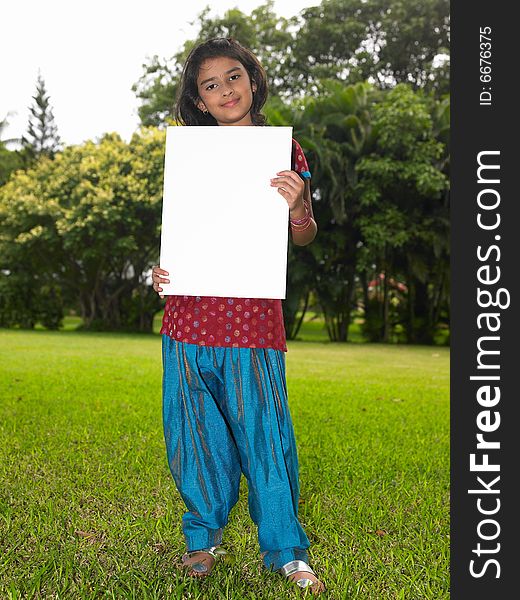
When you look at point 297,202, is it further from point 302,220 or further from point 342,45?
point 342,45

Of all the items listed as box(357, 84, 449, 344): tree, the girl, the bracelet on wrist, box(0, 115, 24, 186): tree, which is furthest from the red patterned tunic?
box(0, 115, 24, 186): tree

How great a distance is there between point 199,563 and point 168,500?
0.74 m

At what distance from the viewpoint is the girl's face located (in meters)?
2.27

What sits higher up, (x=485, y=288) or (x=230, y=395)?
(x=485, y=288)

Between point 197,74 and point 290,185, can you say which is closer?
point 290,185

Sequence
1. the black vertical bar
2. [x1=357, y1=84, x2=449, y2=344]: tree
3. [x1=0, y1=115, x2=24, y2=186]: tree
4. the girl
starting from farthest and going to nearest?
[x1=0, y1=115, x2=24, y2=186]: tree → [x1=357, y1=84, x2=449, y2=344]: tree → the girl → the black vertical bar

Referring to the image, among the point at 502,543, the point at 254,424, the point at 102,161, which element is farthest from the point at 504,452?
the point at 102,161

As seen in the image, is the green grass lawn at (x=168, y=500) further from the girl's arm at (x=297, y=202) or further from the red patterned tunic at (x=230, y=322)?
the girl's arm at (x=297, y=202)

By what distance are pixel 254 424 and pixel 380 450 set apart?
1.99 metres

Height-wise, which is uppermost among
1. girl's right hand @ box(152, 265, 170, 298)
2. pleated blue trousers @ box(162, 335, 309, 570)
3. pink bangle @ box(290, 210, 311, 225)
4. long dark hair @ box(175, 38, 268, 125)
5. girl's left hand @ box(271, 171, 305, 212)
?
long dark hair @ box(175, 38, 268, 125)

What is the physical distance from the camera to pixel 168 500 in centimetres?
299

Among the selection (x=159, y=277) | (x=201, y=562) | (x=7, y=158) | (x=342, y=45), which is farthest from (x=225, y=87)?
(x=7, y=158)

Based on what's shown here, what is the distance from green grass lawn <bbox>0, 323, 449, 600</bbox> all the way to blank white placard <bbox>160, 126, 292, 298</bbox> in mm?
870

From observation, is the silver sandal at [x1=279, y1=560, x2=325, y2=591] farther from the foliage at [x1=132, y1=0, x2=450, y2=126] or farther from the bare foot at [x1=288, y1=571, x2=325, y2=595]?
the foliage at [x1=132, y1=0, x2=450, y2=126]
